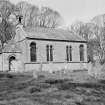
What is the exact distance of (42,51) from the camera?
29.0m

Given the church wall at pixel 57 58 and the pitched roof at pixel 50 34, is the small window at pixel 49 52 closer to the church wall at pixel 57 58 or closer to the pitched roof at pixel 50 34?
the church wall at pixel 57 58

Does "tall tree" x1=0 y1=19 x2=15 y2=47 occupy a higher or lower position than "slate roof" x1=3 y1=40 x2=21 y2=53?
higher

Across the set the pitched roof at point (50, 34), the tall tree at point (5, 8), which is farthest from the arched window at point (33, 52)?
the tall tree at point (5, 8)

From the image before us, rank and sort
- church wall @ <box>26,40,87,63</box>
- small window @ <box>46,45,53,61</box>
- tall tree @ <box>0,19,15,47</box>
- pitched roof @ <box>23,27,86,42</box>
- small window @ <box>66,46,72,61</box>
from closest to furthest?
church wall @ <box>26,40,87,63</box>, pitched roof @ <box>23,27,86,42</box>, small window @ <box>46,45,53,61</box>, small window @ <box>66,46,72,61</box>, tall tree @ <box>0,19,15,47</box>

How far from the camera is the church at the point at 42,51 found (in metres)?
27.6

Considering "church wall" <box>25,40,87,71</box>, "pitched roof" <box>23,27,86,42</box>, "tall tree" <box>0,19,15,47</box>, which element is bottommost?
"church wall" <box>25,40,87,71</box>

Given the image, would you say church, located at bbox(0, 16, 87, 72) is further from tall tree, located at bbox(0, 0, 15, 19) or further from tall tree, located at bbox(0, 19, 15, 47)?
tall tree, located at bbox(0, 0, 15, 19)

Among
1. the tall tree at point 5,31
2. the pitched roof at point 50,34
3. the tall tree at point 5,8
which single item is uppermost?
the tall tree at point 5,8

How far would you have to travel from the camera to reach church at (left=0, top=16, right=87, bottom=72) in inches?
1087

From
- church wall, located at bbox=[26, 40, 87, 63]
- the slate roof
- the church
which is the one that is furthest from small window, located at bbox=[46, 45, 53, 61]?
the slate roof

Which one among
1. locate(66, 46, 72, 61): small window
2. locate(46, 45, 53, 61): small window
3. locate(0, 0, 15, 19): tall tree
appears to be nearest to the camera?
locate(46, 45, 53, 61): small window

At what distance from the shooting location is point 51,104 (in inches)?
282

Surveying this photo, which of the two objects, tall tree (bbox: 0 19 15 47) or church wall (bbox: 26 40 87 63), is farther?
tall tree (bbox: 0 19 15 47)

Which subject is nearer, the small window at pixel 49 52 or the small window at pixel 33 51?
the small window at pixel 33 51
